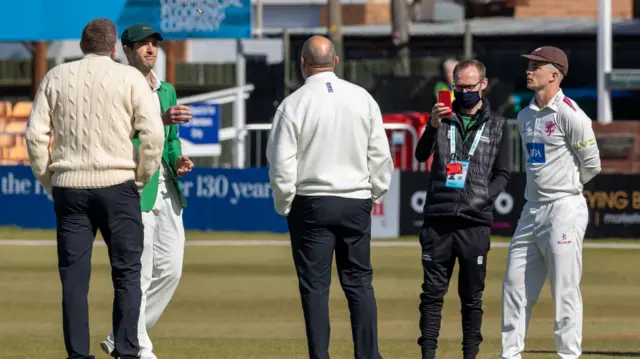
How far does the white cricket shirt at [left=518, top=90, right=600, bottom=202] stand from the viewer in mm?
8984

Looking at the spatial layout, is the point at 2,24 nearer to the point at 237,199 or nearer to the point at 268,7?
the point at 237,199

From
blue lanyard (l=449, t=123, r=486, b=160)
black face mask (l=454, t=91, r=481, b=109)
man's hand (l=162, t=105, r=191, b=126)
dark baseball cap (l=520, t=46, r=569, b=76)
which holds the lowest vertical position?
blue lanyard (l=449, t=123, r=486, b=160)

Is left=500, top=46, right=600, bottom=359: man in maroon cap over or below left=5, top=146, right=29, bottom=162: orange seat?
over

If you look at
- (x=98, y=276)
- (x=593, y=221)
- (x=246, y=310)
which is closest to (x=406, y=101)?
(x=593, y=221)

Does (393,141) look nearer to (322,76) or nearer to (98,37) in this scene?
(322,76)

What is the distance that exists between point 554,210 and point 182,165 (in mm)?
2299

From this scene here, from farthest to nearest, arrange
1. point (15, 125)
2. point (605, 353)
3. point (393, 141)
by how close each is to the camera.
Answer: point (15, 125) → point (393, 141) → point (605, 353)

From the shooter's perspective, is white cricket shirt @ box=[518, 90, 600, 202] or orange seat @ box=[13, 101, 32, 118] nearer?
white cricket shirt @ box=[518, 90, 600, 202]

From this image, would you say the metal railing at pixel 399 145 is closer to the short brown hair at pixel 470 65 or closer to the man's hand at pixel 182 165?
the short brown hair at pixel 470 65

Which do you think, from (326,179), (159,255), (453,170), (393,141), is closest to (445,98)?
(453,170)

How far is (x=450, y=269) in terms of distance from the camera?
8953mm

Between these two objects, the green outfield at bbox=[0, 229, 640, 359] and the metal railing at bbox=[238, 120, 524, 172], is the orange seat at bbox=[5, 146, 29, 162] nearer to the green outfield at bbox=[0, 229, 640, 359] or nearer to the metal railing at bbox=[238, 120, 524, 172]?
the metal railing at bbox=[238, 120, 524, 172]

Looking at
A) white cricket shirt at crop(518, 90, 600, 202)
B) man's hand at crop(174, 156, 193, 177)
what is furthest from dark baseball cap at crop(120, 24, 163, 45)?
white cricket shirt at crop(518, 90, 600, 202)

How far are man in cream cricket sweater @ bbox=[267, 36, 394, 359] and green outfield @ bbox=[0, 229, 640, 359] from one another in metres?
1.84
